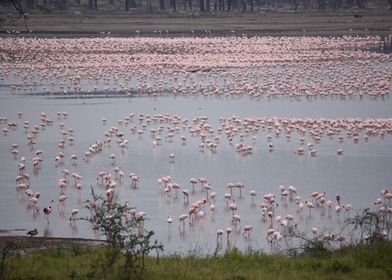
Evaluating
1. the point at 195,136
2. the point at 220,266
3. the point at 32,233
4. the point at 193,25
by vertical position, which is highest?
the point at 220,266

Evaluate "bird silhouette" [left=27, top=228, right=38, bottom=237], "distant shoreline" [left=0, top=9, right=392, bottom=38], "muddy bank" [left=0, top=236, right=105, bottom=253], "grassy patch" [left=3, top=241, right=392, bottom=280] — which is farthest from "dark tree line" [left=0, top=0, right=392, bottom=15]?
"grassy patch" [left=3, top=241, right=392, bottom=280]

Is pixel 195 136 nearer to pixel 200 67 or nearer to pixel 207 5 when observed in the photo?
pixel 200 67

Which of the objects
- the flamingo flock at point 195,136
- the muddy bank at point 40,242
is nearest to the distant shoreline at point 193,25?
the flamingo flock at point 195,136

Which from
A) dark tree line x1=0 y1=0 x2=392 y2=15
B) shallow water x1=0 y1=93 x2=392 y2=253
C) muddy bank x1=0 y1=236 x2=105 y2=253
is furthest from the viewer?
dark tree line x1=0 y1=0 x2=392 y2=15

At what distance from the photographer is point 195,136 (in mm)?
19625

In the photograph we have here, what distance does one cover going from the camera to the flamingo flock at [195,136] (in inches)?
488

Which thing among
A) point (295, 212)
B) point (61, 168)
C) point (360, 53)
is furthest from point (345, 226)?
point (360, 53)

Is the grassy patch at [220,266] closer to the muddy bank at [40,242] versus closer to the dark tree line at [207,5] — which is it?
the muddy bank at [40,242]

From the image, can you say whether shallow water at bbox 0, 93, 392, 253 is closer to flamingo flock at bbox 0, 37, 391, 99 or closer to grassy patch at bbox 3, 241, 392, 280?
grassy patch at bbox 3, 241, 392, 280

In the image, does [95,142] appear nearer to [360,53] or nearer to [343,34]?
[360,53]

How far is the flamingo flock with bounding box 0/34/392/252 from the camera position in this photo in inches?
488

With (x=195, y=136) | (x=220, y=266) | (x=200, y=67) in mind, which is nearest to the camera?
(x=220, y=266)

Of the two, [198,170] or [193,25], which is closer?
[198,170]

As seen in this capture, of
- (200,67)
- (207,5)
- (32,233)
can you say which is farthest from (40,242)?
(207,5)
